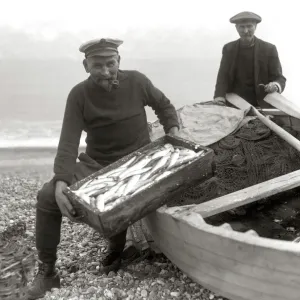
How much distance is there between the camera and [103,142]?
4.80 metres

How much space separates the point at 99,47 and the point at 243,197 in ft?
6.27

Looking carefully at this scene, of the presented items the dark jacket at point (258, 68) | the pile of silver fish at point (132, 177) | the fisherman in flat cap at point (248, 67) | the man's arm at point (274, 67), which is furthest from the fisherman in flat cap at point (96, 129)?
the man's arm at point (274, 67)

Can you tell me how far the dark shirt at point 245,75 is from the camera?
6.92m

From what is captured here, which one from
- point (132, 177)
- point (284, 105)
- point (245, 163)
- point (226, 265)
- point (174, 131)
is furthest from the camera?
point (284, 105)

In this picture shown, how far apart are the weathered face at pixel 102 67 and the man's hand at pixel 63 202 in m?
1.08

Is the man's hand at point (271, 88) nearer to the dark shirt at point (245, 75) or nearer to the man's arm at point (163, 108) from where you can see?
the dark shirt at point (245, 75)

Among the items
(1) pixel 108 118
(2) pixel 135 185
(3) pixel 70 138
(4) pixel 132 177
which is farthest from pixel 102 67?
(2) pixel 135 185

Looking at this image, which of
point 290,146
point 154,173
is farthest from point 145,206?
point 290,146

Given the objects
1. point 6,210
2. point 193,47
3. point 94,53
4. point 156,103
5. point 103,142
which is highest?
point 193,47

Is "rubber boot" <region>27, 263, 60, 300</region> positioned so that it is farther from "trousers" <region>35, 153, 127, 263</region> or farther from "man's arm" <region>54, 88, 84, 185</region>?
"man's arm" <region>54, 88, 84, 185</region>

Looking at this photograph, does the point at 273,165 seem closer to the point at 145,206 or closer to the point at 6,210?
the point at 145,206

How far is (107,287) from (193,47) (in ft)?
114

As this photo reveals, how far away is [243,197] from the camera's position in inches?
158

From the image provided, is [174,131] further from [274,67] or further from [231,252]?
[274,67]
